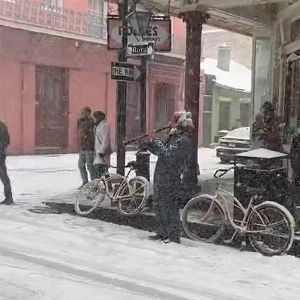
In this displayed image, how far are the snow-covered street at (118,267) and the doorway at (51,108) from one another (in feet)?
45.6

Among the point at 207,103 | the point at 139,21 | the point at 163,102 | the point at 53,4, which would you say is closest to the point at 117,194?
the point at 139,21

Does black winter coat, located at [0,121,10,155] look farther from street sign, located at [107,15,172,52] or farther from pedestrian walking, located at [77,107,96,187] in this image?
→ street sign, located at [107,15,172,52]

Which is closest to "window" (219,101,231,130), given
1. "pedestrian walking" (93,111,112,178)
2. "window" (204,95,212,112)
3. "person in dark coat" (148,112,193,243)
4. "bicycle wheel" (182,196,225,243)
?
"window" (204,95,212,112)

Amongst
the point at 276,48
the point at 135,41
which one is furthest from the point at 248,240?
the point at 276,48

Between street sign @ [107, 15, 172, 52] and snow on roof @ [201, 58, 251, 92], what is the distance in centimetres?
2256

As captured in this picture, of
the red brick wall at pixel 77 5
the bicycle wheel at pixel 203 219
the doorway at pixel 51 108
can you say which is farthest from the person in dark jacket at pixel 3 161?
the red brick wall at pixel 77 5

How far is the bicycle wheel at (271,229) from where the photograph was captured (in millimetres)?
7148

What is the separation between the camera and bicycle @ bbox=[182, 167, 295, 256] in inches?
284

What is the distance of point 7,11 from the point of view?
21094 millimetres

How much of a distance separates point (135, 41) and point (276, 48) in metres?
4.76

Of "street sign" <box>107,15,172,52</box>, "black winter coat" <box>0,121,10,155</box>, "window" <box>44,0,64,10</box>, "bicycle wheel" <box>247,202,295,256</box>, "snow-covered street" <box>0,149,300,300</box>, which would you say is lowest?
"snow-covered street" <box>0,149,300,300</box>

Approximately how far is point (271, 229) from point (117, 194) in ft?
9.27

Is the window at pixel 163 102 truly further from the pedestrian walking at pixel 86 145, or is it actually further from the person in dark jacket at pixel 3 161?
the person in dark jacket at pixel 3 161

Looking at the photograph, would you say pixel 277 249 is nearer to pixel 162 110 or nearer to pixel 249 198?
pixel 249 198
